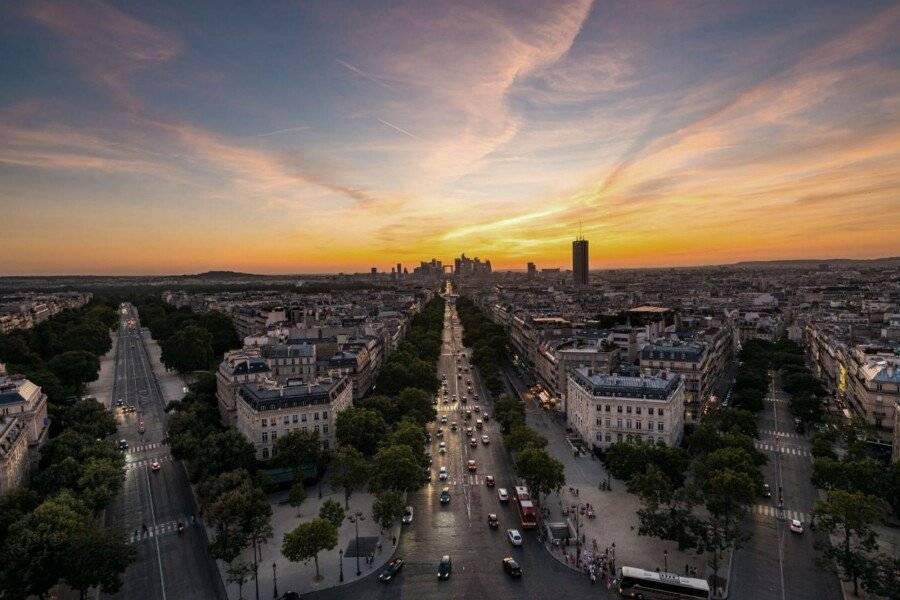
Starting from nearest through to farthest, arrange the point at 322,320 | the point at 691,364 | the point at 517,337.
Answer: the point at 691,364, the point at 517,337, the point at 322,320

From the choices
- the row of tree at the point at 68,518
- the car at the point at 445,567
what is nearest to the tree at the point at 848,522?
the car at the point at 445,567

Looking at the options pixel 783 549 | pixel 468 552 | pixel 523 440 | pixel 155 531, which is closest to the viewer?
pixel 783 549

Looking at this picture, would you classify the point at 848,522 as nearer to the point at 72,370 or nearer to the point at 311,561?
the point at 311,561

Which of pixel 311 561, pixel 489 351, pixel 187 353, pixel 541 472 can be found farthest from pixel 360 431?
pixel 187 353

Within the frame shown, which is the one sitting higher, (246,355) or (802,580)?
(246,355)

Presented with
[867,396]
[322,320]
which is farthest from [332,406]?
[322,320]

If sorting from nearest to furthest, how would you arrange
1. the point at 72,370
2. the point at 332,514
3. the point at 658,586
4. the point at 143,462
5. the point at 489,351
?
1. the point at 658,586
2. the point at 332,514
3. the point at 143,462
4. the point at 72,370
5. the point at 489,351

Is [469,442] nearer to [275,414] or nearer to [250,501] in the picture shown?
[275,414]
